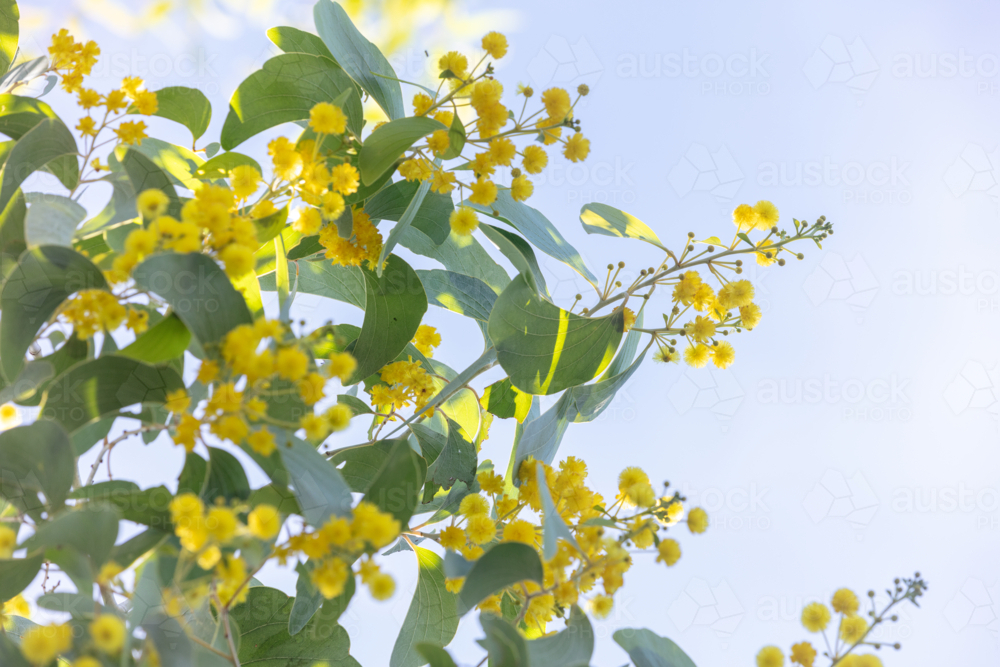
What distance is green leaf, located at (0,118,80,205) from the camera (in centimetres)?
77

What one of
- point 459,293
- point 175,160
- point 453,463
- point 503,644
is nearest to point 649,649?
point 503,644

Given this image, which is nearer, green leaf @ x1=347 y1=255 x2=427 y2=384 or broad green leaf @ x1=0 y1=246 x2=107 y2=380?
broad green leaf @ x1=0 y1=246 x2=107 y2=380

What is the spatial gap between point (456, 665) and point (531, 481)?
0.91 ft

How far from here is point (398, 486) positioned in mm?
722

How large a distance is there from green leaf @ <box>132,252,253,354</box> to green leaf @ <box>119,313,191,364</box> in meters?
0.04

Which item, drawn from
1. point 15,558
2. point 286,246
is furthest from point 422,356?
point 15,558

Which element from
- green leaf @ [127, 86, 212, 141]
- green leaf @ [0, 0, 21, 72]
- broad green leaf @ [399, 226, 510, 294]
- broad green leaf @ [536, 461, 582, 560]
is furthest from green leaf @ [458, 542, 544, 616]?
green leaf @ [0, 0, 21, 72]

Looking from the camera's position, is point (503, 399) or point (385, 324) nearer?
point (385, 324)

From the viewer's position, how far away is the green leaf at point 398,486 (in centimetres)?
70

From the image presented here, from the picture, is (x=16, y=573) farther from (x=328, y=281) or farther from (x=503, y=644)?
(x=328, y=281)

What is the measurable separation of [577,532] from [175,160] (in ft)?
2.55

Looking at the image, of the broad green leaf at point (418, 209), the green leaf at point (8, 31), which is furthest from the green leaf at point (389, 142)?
the green leaf at point (8, 31)

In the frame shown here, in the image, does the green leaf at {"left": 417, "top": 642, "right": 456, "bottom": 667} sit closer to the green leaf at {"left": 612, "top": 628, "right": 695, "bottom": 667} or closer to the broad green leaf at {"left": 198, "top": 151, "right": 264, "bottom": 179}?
the green leaf at {"left": 612, "top": 628, "right": 695, "bottom": 667}

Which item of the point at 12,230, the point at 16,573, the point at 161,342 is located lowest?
the point at 16,573
